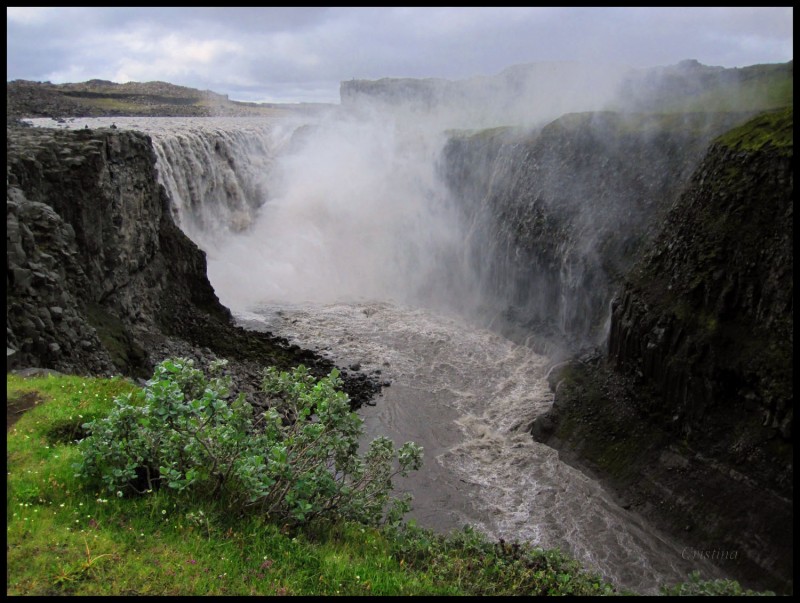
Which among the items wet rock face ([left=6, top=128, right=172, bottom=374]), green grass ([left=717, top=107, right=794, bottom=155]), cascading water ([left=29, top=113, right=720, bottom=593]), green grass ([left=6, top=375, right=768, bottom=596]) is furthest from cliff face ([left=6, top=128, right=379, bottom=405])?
green grass ([left=717, top=107, right=794, bottom=155])

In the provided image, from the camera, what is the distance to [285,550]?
8406 millimetres

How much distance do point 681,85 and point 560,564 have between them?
114ft

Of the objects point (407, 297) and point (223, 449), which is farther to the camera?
point (407, 297)

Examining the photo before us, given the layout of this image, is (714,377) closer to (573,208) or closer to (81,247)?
(573,208)

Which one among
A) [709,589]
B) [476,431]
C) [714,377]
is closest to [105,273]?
[476,431]

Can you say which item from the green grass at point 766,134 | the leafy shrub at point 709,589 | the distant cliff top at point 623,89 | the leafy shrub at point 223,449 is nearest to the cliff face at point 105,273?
the leafy shrub at point 223,449

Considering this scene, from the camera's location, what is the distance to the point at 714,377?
17531mm

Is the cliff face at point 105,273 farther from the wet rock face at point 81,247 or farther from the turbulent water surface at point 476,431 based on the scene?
the turbulent water surface at point 476,431

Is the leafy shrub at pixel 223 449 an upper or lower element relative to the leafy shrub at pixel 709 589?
upper

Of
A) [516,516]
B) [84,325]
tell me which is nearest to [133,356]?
[84,325]

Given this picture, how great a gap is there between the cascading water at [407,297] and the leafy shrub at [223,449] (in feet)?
29.4

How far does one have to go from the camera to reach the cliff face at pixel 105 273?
1731 centimetres

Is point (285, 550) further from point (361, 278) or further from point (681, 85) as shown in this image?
point (681, 85)

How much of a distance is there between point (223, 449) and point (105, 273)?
17.3m
